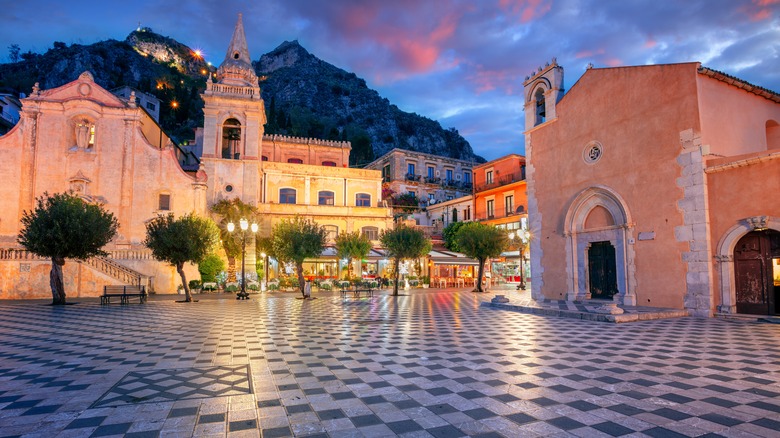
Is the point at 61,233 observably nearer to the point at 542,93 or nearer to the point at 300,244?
the point at 300,244

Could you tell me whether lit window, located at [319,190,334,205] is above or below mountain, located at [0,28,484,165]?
below

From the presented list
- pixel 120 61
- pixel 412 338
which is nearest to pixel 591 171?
pixel 412 338

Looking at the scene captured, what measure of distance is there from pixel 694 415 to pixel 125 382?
7.02 metres

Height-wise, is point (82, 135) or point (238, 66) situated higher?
point (238, 66)

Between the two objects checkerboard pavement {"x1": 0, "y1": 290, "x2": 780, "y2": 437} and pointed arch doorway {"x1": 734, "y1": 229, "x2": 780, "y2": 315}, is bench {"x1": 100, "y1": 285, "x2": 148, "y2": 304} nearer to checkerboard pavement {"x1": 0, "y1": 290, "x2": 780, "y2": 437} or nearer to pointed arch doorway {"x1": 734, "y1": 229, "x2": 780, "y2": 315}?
checkerboard pavement {"x1": 0, "y1": 290, "x2": 780, "y2": 437}

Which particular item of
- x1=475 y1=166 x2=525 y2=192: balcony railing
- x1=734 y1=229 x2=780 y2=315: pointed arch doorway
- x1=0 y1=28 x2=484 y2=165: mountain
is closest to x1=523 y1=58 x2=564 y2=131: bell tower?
x1=734 y1=229 x2=780 y2=315: pointed arch doorway

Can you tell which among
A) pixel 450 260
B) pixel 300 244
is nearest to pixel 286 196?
pixel 300 244

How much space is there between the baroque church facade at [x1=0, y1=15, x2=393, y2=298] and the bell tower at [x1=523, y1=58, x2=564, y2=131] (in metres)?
18.7

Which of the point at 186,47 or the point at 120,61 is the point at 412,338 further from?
the point at 186,47

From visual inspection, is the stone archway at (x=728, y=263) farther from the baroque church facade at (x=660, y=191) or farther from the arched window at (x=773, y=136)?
the arched window at (x=773, y=136)

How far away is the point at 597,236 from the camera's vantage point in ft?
54.0

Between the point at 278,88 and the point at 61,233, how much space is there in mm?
96393

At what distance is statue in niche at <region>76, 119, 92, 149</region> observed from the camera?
90.4 ft

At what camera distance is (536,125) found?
20000 millimetres
